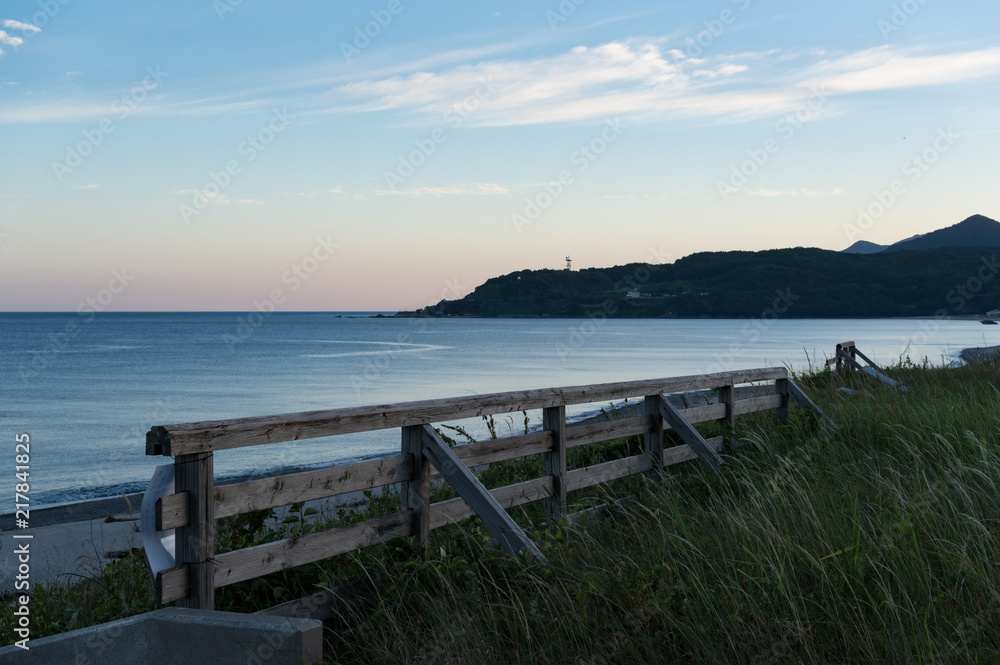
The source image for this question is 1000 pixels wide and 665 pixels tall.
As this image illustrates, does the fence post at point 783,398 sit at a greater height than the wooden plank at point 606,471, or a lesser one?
greater

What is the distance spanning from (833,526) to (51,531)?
986 cm

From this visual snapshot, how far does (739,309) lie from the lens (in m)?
157

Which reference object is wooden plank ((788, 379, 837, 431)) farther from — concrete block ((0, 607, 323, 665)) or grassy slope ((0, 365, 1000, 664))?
concrete block ((0, 607, 323, 665))

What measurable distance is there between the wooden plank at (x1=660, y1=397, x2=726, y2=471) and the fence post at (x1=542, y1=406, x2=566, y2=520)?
5.15 feet

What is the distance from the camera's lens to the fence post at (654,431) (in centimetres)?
703

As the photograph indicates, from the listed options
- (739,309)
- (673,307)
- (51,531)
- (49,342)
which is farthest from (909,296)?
(51,531)

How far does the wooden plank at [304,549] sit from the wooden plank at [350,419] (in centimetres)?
56

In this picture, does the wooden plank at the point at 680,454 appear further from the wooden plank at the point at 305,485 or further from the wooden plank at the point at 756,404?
the wooden plank at the point at 305,485

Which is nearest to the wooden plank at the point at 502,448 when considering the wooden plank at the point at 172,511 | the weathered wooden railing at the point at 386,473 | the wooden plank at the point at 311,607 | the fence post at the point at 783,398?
the weathered wooden railing at the point at 386,473

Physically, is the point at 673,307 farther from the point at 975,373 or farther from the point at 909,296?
the point at 975,373

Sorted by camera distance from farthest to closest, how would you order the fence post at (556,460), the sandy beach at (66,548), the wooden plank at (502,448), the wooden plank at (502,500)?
1. the sandy beach at (66,548)
2. the fence post at (556,460)
3. the wooden plank at (502,448)
4. the wooden plank at (502,500)

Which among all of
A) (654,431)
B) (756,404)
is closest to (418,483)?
(654,431)

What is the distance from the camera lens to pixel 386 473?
4.60m

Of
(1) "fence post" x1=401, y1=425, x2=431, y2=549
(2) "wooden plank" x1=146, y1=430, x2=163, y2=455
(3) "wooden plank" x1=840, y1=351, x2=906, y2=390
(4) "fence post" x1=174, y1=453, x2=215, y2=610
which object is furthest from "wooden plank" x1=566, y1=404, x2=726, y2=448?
(3) "wooden plank" x1=840, y1=351, x2=906, y2=390
